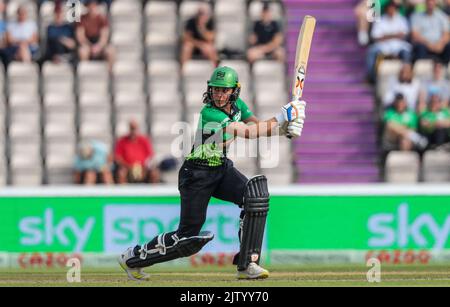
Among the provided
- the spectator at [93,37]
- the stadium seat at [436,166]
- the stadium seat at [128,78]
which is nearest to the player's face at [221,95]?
the stadium seat at [436,166]

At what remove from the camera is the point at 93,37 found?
50.6 ft

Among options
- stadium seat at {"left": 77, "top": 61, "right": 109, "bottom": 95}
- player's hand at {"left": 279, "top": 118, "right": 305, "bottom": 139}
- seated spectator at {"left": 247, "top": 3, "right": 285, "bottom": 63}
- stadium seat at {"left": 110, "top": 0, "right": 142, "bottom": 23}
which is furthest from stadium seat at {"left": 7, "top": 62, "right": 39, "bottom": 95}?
player's hand at {"left": 279, "top": 118, "right": 305, "bottom": 139}

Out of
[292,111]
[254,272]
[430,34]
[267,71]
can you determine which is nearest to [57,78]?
[267,71]

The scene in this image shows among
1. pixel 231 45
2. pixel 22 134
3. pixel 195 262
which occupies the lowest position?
pixel 195 262

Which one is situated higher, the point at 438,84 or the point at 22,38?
the point at 22,38

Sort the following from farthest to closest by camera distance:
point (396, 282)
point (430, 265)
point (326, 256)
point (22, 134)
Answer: point (22, 134), point (326, 256), point (430, 265), point (396, 282)

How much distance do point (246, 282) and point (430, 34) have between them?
7.54 meters

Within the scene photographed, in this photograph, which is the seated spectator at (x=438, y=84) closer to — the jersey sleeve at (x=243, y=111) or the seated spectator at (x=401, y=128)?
the seated spectator at (x=401, y=128)

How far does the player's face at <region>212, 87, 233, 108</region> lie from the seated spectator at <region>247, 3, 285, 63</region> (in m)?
6.41

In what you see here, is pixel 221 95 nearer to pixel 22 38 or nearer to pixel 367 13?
pixel 22 38

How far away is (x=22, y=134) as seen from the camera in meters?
14.7

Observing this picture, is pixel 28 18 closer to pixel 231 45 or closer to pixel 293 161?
pixel 231 45
